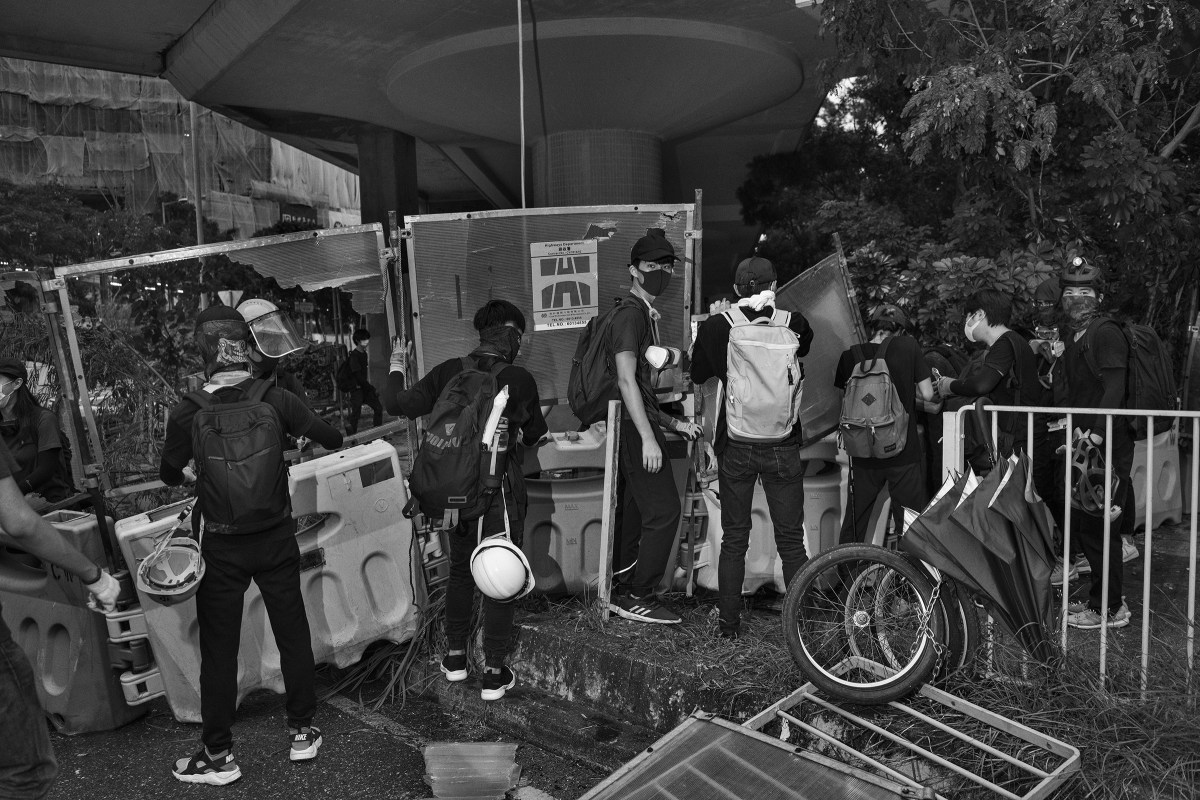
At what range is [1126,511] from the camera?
4387mm

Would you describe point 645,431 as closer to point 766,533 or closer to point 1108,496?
point 766,533

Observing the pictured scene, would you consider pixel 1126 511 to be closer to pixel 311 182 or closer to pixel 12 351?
pixel 12 351

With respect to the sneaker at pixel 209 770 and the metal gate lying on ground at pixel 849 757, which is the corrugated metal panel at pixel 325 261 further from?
the metal gate lying on ground at pixel 849 757

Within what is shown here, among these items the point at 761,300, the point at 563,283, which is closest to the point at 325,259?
the point at 563,283

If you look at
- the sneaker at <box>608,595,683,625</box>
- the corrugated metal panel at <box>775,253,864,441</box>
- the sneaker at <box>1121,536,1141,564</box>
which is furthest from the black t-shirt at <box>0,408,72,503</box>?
the sneaker at <box>1121,536,1141,564</box>

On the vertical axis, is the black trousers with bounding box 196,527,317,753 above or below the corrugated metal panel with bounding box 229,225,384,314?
below

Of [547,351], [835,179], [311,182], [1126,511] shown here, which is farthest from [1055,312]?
[311,182]

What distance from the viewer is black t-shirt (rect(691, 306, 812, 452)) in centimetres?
399

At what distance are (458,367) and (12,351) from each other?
6.08 metres

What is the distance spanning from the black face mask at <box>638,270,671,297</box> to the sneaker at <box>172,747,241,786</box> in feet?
8.52

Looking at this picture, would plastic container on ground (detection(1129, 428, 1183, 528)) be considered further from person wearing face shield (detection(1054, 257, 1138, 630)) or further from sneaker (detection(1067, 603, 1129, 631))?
sneaker (detection(1067, 603, 1129, 631))

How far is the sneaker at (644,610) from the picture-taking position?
423 centimetres

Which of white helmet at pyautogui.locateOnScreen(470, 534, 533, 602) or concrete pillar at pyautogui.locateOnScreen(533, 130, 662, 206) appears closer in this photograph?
white helmet at pyautogui.locateOnScreen(470, 534, 533, 602)

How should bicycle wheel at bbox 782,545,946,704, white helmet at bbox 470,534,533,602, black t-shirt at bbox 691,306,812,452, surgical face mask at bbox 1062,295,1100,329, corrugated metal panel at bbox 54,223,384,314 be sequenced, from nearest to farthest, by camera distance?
1. bicycle wheel at bbox 782,545,946,704
2. white helmet at bbox 470,534,533,602
3. black t-shirt at bbox 691,306,812,452
4. surgical face mask at bbox 1062,295,1100,329
5. corrugated metal panel at bbox 54,223,384,314
